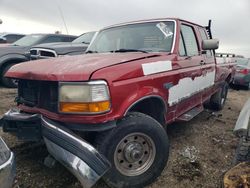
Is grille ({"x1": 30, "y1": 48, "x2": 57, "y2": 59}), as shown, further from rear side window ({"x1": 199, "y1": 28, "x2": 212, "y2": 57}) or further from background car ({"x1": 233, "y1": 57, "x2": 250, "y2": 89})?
background car ({"x1": 233, "y1": 57, "x2": 250, "y2": 89})

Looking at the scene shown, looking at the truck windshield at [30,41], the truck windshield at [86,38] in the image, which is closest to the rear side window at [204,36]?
the truck windshield at [86,38]

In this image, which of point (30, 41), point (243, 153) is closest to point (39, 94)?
point (243, 153)

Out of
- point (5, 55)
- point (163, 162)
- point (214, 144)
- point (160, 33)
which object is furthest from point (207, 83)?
point (5, 55)

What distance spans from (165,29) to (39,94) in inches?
78.7

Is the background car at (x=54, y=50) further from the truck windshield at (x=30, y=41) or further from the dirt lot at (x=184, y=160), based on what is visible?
the dirt lot at (x=184, y=160)

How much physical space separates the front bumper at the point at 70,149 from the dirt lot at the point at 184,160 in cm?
62

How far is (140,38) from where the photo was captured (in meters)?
3.80

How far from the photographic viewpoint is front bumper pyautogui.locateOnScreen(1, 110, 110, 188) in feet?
7.22

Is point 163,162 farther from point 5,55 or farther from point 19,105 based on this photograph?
point 5,55

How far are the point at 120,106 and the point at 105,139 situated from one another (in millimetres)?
355

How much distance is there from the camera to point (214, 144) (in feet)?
13.7

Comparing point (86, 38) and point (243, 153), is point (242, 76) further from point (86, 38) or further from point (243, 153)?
point (243, 153)

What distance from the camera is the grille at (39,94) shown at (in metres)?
2.61

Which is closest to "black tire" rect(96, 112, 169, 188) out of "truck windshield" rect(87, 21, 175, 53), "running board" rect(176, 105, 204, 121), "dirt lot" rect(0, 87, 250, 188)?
"dirt lot" rect(0, 87, 250, 188)
